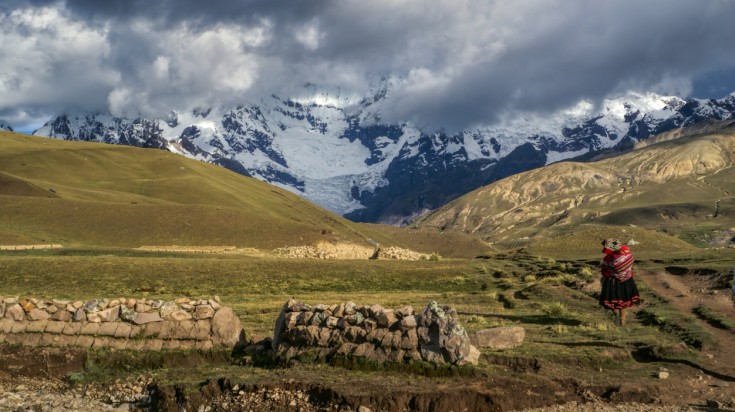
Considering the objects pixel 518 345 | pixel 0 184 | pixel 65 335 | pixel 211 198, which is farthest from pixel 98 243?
pixel 518 345

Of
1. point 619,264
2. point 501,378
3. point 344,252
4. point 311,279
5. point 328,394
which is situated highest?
point 344,252

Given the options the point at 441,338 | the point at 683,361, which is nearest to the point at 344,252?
the point at 683,361

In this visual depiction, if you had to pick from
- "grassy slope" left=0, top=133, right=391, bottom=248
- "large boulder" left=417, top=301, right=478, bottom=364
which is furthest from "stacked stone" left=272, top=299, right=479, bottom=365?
"grassy slope" left=0, top=133, right=391, bottom=248

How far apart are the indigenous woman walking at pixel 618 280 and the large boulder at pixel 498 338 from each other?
275 inches

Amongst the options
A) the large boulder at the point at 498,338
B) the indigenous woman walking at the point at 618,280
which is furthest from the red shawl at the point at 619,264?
the large boulder at the point at 498,338

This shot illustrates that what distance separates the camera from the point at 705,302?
37938 mm

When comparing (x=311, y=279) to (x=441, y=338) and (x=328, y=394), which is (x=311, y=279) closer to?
(x=441, y=338)

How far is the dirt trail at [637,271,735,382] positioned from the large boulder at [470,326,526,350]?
624 cm

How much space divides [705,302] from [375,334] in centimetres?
2439

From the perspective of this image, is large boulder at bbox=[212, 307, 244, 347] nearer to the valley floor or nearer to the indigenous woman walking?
the valley floor

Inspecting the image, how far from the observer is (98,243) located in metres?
106

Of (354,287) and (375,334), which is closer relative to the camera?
(375,334)

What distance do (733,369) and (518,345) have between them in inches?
280

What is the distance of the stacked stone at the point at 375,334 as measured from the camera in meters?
21.5
